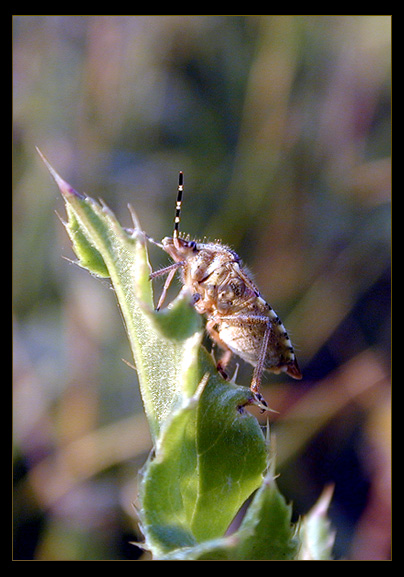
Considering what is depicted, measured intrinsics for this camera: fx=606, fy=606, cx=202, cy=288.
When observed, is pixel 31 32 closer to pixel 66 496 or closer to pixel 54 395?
pixel 54 395

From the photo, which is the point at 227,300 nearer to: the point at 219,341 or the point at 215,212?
the point at 219,341

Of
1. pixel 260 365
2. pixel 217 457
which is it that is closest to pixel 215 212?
pixel 260 365

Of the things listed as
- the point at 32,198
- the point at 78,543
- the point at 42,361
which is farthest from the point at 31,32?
the point at 78,543

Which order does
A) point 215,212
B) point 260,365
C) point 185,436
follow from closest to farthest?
point 185,436 < point 260,365 < point 215,212

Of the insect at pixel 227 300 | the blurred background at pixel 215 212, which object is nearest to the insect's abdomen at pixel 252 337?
the insect at pixel 227 300

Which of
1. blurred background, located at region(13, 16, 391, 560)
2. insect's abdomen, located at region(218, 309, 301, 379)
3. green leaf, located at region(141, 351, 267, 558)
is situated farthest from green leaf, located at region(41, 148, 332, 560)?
blurred background, located at region(13, 16, 391, 560)

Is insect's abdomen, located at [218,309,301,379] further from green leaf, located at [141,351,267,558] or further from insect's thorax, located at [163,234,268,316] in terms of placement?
green leaf, located at [141,351,267,558]
